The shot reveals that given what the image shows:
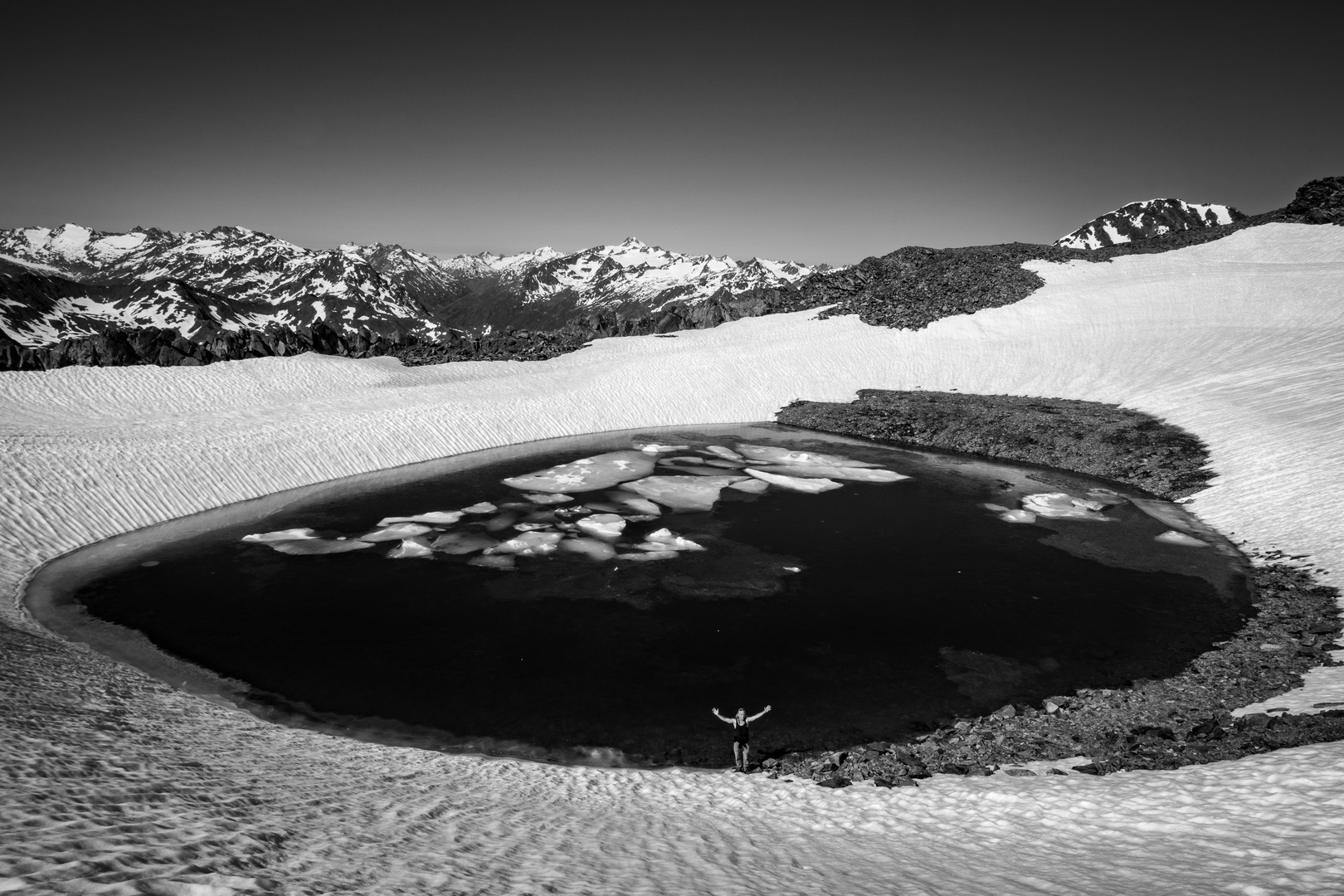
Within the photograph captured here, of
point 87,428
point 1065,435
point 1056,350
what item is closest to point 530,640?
point 87,428

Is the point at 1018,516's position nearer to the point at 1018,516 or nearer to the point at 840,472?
the point at 1018,516

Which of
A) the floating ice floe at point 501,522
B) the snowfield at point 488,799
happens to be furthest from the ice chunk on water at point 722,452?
the snowfield at point 488,799

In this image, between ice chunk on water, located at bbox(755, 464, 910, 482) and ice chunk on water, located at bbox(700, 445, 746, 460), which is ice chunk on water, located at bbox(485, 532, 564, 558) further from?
ice chunk on water, located at bbox(700, 445, 746, 460)

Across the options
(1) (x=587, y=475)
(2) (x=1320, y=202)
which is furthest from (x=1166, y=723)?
(2) (x=1320, y=202)

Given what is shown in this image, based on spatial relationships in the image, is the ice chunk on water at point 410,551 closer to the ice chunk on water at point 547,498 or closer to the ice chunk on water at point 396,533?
the ice chunk on water at point 396,533

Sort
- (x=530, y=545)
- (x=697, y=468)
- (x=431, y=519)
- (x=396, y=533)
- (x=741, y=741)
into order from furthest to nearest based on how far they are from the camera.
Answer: (x=697, y=468) → (x=431, y=519) → (x=396, y=533) → (x=530, y=545) → (x=741, y=741)
